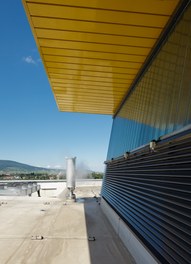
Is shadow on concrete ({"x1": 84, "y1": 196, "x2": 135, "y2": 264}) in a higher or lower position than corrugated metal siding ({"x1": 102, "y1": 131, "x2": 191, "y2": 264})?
lower

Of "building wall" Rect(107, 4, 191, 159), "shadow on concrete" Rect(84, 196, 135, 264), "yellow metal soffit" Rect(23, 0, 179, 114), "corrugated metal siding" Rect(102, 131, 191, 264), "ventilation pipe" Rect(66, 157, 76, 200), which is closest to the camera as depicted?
"corrugated metal siding" Rect(102, 131, 191, 264)

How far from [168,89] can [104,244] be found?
11.7ft

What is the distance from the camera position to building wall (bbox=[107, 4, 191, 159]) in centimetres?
449

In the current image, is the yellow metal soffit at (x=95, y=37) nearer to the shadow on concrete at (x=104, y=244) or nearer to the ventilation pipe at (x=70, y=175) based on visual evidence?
the shadow on concrete at (x=104, y=244)

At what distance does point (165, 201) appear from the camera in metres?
4.27

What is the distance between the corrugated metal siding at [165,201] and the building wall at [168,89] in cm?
47

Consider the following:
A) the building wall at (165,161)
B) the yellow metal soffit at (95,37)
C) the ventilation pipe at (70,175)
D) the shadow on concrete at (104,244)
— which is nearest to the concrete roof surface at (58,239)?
the shadow on concrete at (104,244)

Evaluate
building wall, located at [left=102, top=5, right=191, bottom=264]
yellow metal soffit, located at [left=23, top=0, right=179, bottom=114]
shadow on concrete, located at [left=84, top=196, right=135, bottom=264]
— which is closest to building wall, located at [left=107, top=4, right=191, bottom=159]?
building wall, located at [left=102, top=5, right=191, bottom=264]

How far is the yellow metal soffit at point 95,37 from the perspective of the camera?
191 inches

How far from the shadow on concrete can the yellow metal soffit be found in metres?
4.30

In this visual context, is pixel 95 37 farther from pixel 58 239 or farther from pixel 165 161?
pixel 58 239

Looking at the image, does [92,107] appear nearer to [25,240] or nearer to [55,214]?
[55,214]

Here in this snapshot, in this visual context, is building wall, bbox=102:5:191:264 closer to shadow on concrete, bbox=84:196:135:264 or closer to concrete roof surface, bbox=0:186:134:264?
shadow on concrete, bbox=84:196:135:264

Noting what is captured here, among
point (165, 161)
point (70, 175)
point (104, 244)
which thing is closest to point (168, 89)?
point (165, 161)
